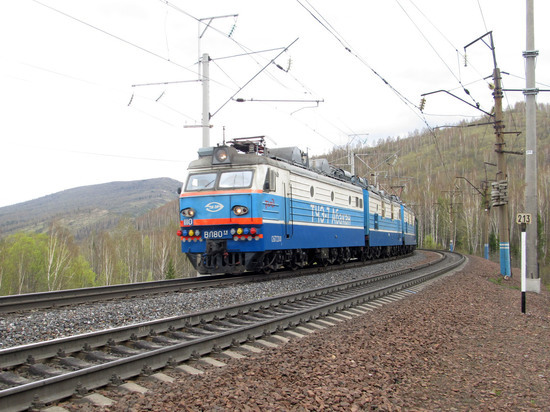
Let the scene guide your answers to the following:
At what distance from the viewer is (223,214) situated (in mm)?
13273

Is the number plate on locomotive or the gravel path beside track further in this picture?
the number plate on locomotive

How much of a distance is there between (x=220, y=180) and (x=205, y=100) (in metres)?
5.48

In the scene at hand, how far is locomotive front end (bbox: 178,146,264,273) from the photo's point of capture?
1308cm

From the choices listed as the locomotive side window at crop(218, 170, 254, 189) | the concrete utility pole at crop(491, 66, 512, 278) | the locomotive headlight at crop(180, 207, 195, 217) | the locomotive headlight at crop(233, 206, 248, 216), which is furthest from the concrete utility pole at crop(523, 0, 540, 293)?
the locomotive headlight at crop(180, 207, 195, 217)

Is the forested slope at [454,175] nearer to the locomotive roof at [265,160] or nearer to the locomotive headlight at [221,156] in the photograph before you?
the locomotive roof at [265,160]

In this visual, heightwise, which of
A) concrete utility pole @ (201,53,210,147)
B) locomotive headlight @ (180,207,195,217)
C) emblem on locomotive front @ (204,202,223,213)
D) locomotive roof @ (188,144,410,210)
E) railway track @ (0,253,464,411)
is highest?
concrete utility pole @ (201,53,210,147)

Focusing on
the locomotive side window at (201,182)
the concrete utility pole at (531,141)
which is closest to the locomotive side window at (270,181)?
the locomotive side window at (201,182)

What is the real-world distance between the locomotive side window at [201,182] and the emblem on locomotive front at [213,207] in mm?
555

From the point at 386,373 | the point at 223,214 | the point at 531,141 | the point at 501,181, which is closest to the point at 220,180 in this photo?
the point at 223,214

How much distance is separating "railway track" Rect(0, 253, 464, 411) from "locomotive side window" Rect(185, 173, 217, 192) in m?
5.26

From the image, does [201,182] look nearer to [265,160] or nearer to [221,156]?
[221,156]

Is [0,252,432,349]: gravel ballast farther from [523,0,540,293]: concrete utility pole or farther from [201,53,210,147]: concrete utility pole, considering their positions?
[523,0,540,293]: concrete utility pole

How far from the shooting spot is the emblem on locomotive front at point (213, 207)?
43.7ft

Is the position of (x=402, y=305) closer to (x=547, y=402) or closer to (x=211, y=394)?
(x=547, y=402)
